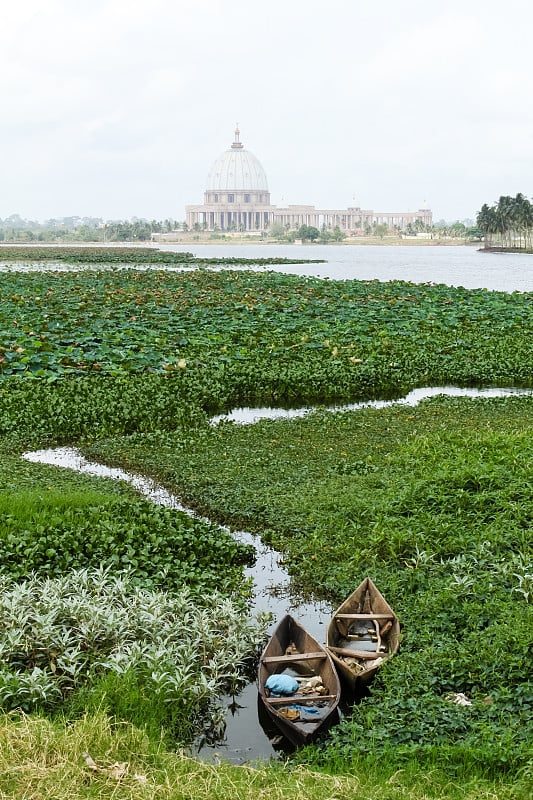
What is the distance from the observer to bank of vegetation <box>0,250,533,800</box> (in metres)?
4.89

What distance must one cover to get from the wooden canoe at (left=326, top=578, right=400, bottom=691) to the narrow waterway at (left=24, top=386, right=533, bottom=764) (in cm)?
42

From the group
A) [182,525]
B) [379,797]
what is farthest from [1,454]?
[379,797]

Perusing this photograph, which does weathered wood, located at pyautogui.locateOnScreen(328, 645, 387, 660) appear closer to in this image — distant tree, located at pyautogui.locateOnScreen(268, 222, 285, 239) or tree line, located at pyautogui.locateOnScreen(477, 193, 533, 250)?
tree line, located at pyautogui.locateOnScreen(477, 193, 533, 250)

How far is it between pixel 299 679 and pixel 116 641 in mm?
1319

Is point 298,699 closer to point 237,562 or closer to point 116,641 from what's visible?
point 116,641

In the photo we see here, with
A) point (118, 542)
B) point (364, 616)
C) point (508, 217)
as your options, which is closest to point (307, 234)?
point (508, 217)

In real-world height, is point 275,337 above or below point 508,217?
below


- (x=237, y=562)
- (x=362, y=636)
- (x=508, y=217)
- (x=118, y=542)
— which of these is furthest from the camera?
(x=508, y=217)

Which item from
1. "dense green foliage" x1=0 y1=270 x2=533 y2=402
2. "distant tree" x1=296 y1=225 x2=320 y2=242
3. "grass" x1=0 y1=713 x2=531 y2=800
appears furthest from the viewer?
"distant tree" x1=296 y1=225 x2=320 y2=242

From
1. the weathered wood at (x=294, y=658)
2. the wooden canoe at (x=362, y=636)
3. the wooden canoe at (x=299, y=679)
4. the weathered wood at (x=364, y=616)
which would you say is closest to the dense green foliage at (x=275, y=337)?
the wooden canoe at (x=362, y=636)

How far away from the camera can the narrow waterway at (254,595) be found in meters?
5.64

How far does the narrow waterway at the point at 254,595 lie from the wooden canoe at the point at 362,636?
42 cm

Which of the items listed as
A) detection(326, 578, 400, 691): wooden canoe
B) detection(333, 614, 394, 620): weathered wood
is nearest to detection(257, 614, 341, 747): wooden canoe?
detection(326, 578, 400, 691): wooden canoe

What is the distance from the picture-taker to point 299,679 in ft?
19.9
